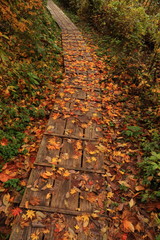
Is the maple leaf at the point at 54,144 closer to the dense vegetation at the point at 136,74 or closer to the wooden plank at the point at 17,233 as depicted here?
the dense vegetation at the point at 136,74

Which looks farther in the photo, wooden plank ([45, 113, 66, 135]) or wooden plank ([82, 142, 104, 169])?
wooden plank ([45, 113, 66, 135])

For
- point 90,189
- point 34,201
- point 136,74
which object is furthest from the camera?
point 136,74

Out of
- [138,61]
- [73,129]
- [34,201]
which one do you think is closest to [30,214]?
[34,201]

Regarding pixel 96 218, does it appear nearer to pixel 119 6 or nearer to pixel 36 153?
pixel 36 153

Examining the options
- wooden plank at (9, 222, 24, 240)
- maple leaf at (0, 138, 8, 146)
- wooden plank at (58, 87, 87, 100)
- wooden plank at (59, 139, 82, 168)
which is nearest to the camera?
wooden plank at (9, 222, 24, 240)

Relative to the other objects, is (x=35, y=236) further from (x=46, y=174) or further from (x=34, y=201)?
(x=46, y=174)

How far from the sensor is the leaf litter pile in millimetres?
2543

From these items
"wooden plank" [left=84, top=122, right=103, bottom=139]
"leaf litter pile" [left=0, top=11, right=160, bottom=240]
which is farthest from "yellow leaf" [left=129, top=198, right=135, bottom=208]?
"wooden plank" [left=84, top=122, right=103, bottom=139]

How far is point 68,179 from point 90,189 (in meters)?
0.42

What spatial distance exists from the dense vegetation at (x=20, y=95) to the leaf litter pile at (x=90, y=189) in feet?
0.28

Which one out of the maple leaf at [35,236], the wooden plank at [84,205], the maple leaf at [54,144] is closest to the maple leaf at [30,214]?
the maple leaf at [35,236]

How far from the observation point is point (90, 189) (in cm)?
299

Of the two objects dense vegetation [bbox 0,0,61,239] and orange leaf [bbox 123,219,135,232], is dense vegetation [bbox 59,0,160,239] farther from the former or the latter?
dense vegetation [bbox 0,0,61,239]

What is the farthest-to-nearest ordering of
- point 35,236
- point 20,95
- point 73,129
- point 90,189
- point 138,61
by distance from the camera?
1. point 138,61
2. point 20,95
3. point 73,129
4. point 90,189
5. point 35,236
